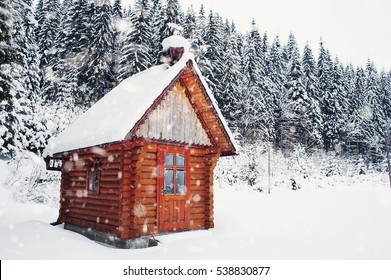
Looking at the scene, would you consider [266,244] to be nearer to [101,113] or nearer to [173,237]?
[173,237]

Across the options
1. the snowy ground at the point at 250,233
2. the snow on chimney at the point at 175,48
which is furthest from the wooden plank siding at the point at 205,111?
the snowy ground at the point at 250,233

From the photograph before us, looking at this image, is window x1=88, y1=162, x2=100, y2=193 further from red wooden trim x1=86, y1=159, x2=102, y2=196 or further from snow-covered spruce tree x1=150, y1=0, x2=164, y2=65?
snow-covered spruce tree x1=150, y1=0, x2=164, y2=65

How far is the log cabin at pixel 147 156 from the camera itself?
9977 mm

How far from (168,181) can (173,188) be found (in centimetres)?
33

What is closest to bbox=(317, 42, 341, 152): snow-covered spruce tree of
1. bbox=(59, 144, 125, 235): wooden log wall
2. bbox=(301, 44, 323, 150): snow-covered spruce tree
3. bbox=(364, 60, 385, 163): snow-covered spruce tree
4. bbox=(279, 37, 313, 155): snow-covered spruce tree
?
bbox=(301, 44, 323, 150): snow-covered spruce tree

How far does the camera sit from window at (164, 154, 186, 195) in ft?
36.7

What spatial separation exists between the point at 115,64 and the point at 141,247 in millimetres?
30580

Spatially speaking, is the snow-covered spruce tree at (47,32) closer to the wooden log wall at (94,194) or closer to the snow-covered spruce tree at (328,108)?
the wooden log wall at (94,194)

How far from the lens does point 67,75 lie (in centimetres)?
3341

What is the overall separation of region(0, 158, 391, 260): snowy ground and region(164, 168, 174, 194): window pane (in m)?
1.49

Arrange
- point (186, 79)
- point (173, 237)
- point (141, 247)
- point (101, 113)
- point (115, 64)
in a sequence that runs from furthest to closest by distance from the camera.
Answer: point (115, 64)
point (101, 113)
point (186, 79)
point (173, 237)
point (141, 247)

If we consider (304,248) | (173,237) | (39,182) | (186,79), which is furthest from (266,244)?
(39,182)

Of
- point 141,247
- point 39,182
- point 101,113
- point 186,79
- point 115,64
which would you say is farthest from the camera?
point 115,64

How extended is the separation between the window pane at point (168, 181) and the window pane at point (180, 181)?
26 centimetres
